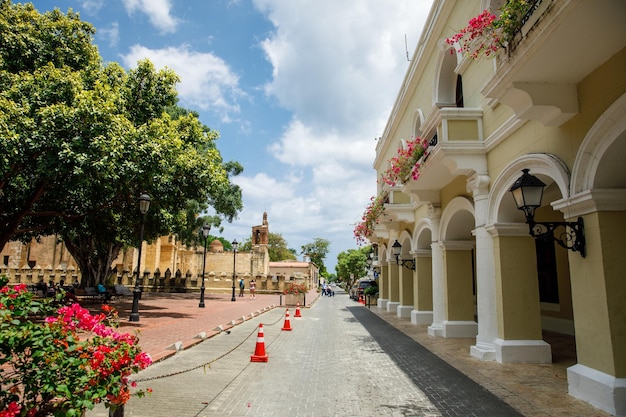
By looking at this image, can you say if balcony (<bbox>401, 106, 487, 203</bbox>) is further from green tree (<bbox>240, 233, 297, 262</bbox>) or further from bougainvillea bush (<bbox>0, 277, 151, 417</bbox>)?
green tree (<bbox>240, 233, 297, 262</bbox>)

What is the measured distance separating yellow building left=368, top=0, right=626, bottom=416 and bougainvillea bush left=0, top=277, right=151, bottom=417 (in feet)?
18.3

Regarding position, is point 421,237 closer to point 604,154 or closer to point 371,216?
point 371,216

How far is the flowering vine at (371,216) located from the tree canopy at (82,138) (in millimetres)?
6465

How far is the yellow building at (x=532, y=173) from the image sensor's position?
508 centimetres

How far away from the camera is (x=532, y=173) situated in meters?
7.10

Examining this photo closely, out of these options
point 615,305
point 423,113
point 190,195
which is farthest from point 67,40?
point 615,305

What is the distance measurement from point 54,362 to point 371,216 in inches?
589

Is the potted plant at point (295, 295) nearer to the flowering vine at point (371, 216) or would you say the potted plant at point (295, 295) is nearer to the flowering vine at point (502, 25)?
the flowering vine at point (371, 216)

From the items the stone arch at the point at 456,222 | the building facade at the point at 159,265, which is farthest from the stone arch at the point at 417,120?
the building facade at the point at 159,265

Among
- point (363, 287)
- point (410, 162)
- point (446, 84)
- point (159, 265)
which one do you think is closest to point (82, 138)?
point (410, 162)

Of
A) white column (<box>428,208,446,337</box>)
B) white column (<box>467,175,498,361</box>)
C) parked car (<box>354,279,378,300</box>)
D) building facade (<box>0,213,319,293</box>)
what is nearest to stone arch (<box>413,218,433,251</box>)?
white column (<box>428,208,446,337</box>)

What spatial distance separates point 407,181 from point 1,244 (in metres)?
14.4

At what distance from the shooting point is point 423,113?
1376 cm

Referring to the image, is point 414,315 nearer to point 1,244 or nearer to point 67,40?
point 1,244
